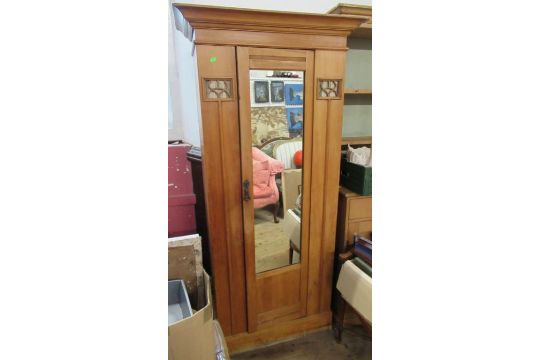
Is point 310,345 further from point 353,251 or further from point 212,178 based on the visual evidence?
point 212,178

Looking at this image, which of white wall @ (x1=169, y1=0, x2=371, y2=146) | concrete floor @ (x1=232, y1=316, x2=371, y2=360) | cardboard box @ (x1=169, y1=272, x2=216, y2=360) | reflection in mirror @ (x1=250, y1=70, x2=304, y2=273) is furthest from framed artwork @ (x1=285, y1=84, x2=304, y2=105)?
concrete floor @ (x1=232, y1=316, x2=371, y2=360)

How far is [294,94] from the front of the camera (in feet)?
4.27

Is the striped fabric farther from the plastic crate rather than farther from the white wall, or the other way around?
the white wall

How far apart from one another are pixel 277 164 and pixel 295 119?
0.78ft

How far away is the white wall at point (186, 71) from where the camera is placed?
5.68 feet

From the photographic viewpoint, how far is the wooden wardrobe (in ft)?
3.75

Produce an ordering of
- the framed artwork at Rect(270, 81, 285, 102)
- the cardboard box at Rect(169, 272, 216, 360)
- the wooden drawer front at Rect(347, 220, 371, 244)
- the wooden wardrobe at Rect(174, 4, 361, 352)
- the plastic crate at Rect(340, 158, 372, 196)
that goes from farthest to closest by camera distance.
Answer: the wooden drawer front at Rect(347, 220, 371, 244)
the plastic crate at Rect(340, 158, 372, 196)
the framed artwork at Rect(270, 81, 285, 102)
the wooden wardrobe at Rect(174, 4, 361, 352)
the cardboard box at Rect(169, 272, 216, 360)

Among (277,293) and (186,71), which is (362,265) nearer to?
(277,293)

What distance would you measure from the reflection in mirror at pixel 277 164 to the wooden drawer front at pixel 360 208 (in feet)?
1.03

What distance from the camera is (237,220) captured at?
4.42 ft

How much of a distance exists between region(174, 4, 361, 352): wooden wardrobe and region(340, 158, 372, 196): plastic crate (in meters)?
0.16

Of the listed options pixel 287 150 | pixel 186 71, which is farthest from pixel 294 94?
pixel 186 71
